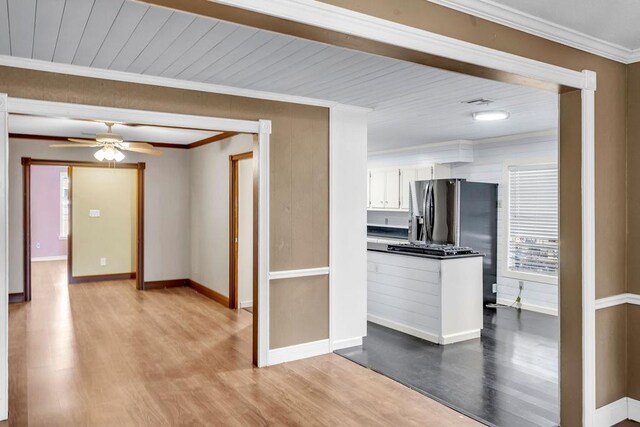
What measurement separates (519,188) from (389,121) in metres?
2.34

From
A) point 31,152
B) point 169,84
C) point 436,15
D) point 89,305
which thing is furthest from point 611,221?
point 31,152

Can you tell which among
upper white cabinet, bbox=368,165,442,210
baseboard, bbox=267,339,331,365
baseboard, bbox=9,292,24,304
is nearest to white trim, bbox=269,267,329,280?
baseboard, bbox=267,339,331,365

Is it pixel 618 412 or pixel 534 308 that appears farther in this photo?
pixel 534 308

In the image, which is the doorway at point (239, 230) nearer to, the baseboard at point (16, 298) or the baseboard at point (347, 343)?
the baseboard at point (347, 343)

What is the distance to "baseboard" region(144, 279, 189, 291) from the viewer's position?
757 centimetres

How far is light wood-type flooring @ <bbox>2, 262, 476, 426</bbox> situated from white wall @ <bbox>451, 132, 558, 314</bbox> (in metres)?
3.26

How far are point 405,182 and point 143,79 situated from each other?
495 centimetres

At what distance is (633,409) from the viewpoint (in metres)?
3.04

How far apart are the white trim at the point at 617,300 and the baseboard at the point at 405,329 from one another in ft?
6.28

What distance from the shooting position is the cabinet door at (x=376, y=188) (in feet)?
26.6

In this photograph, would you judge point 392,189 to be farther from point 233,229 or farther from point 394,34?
point 394,34

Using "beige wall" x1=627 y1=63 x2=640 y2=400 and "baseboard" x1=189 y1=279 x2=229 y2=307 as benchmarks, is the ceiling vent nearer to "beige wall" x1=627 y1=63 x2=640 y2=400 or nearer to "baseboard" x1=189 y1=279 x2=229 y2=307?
"beige wall" x1=627 y1=63 x2=640 y2=400

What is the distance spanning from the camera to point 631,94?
3.05 metres

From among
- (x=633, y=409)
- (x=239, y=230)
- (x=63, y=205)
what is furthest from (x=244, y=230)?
(x=63, y=205)
